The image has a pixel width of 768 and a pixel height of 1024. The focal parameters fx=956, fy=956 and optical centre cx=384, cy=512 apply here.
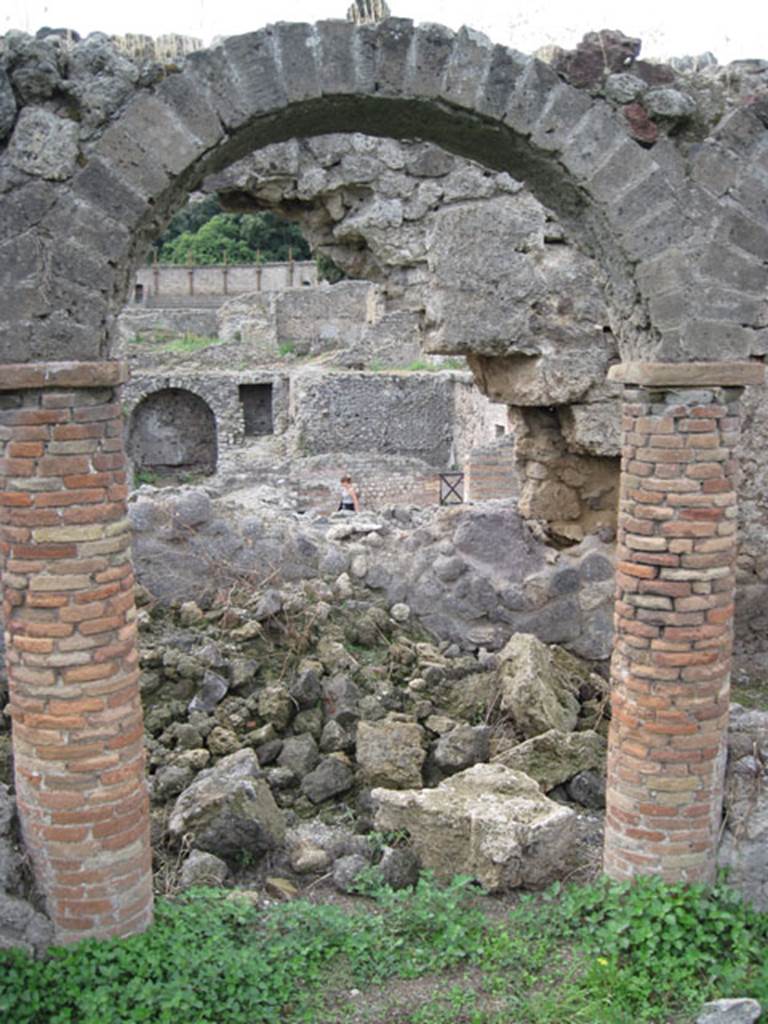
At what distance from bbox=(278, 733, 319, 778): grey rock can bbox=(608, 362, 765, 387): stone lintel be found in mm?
2987

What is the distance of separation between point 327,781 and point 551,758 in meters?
1.38

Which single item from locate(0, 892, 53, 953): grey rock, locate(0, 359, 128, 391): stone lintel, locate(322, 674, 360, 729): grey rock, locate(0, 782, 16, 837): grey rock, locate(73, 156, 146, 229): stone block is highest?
locate(73, 156, 146, 229): stone block

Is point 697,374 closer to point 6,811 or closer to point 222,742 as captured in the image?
point 222,742

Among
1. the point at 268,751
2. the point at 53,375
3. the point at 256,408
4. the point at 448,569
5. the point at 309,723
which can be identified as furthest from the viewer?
the point at 256,408

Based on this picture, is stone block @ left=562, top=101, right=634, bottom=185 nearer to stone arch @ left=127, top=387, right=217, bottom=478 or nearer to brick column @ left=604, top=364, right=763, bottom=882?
brick column @ left=604, top=364, right=763, bottom=882

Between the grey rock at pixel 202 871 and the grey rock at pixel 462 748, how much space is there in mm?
1556

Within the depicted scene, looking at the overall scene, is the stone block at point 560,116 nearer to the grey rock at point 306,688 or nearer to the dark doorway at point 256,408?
the grey rock at point 306,688

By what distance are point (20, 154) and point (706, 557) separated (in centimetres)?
350

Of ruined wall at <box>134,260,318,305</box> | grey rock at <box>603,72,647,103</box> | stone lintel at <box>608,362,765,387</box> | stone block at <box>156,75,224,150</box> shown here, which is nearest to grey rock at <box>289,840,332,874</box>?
stone lintel at <box>608,362,765,387</box>

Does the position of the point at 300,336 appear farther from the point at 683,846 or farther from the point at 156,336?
the point at 683,846

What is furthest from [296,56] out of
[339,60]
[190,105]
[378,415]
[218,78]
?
[378,415]

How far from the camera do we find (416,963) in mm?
4363

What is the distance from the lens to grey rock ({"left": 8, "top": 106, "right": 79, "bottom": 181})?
3.97m

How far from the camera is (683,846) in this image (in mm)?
4633
